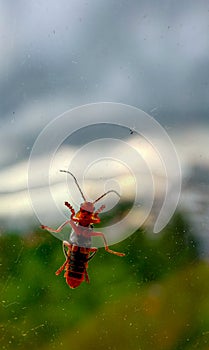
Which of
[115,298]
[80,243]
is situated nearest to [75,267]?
[80,243]

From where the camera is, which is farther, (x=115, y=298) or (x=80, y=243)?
(x=115, y=298)

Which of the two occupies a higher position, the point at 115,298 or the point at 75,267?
the point at 115,298

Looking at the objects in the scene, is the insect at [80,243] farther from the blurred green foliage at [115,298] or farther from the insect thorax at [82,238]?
the blurred green foliage at [115,298]

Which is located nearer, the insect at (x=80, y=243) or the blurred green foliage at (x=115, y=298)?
the insect at (x=80, y=243)

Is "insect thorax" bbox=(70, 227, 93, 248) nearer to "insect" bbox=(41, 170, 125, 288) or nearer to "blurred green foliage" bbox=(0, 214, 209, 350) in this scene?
"insect" bbox=(41, 170, 125, 288)

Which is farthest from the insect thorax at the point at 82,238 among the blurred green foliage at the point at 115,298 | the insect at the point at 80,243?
the blurred green foliage at the point at 115,298

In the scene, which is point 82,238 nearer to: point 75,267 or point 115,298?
point 75,267
